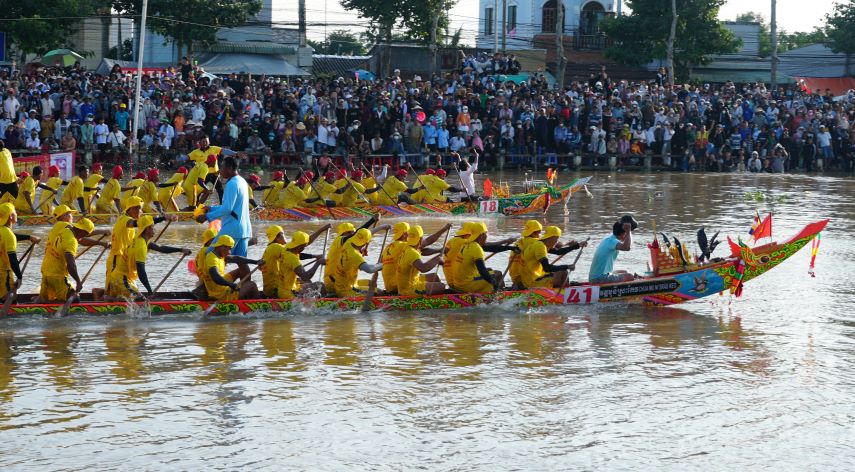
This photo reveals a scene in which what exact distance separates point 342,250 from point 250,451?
14.0 feet

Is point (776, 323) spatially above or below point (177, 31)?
below

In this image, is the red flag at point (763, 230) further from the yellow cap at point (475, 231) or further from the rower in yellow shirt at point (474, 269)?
the yellow cap at point (475, 231)

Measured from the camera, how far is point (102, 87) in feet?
92.7

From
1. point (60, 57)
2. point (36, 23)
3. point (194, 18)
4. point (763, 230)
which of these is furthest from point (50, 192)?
point (194, 18)

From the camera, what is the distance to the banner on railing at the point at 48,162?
2183 cm

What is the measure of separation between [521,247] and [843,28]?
3580 cm

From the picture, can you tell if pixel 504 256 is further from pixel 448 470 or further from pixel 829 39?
pixel 829 39

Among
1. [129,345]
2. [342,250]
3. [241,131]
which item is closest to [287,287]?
[342,250]

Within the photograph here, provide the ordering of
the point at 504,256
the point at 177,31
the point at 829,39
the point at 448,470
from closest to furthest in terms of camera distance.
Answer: the point at 448,470, the point at 504,256, the point at 177,31, the point at 829,39

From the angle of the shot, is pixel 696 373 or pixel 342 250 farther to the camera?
pixel 342 250

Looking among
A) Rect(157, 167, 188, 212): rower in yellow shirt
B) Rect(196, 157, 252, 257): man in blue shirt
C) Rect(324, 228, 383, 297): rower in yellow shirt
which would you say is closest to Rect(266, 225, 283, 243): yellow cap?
Rect(196, 157, 252, 257): man in blue shirt

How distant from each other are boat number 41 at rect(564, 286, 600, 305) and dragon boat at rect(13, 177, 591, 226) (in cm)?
792

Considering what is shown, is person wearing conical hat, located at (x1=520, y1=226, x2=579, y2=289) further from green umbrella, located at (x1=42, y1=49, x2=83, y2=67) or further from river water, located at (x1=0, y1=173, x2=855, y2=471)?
green umbrella, located at (x1=42, y1=49, x2=83, y2=67)

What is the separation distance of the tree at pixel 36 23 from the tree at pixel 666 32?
62.7 ft
